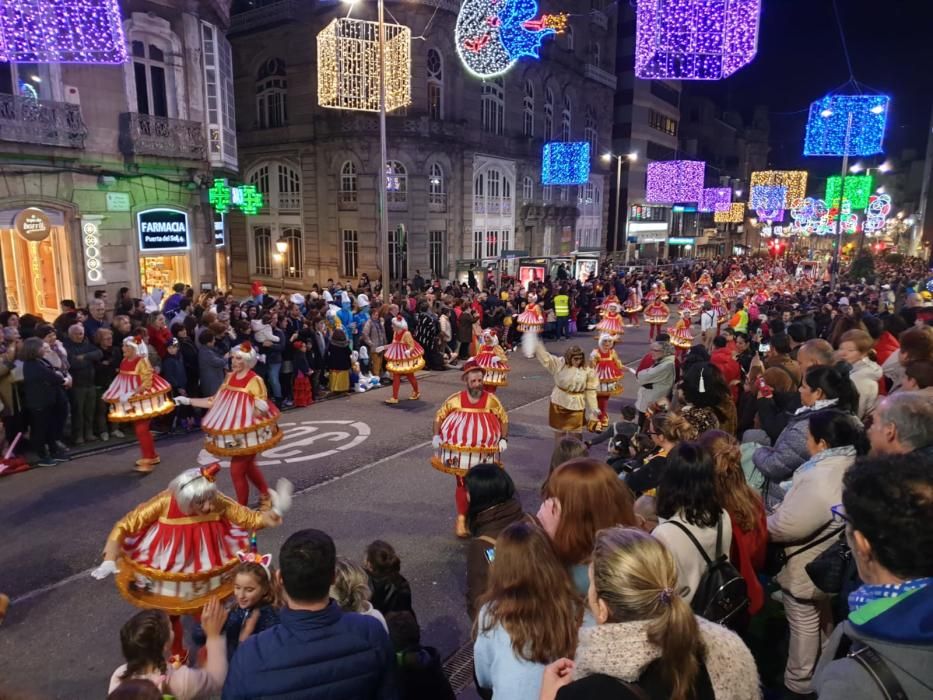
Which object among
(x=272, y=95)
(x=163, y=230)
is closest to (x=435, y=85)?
(x=272, y=95)

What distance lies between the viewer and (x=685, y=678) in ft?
6.88

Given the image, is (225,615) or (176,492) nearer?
(225,615)

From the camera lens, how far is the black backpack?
331 cm

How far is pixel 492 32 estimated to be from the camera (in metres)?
14.2

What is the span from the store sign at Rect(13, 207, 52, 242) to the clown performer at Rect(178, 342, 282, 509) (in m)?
12.1

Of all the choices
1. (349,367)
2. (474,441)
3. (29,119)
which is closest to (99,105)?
(29,119)

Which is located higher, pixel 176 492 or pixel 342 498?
pixel 176 492

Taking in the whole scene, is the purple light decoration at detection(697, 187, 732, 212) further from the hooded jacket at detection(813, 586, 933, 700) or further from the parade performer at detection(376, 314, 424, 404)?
the hooded jacket at detection(813, 586, 933, 700)

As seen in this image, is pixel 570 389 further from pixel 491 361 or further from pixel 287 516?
pixel 287 516

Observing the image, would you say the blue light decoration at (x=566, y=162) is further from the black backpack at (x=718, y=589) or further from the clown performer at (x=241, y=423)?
the black backpack at (x=718, y=589)

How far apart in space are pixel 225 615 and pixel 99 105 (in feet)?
56.5

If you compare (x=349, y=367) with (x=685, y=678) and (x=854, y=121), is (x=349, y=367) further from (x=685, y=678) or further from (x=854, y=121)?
(x=854, y=121)

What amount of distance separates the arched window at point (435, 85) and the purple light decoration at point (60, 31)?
794 inches

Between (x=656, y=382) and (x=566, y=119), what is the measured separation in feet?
123
